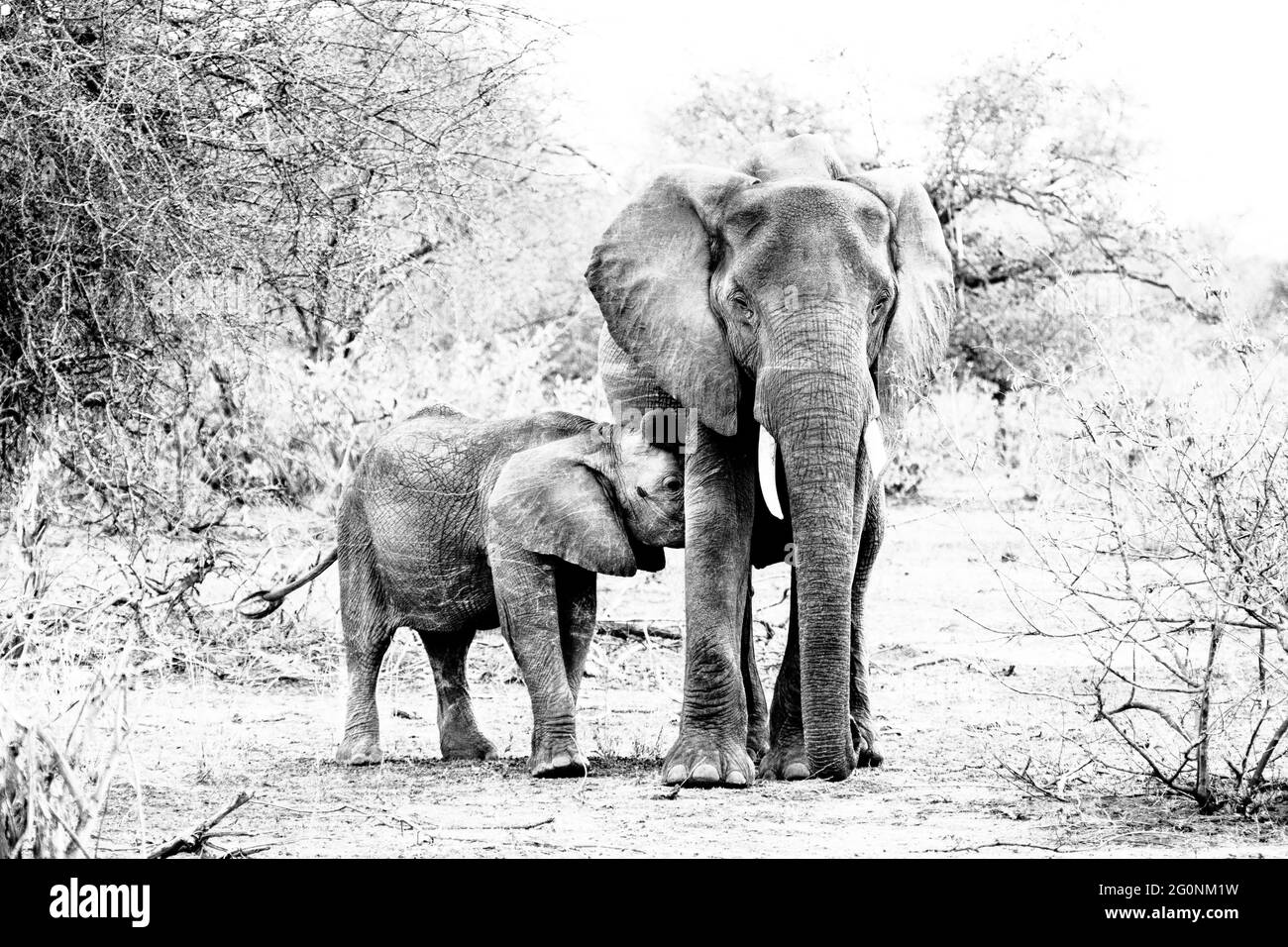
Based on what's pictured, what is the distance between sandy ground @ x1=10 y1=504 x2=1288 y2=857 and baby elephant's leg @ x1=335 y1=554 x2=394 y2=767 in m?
0.30

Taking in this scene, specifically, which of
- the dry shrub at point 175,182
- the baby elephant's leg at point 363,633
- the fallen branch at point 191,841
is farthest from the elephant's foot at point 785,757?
the dry shrub at point 175,182

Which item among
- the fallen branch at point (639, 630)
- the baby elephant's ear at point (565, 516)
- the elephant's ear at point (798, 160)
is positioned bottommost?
the fallen branch at point (639, 630)

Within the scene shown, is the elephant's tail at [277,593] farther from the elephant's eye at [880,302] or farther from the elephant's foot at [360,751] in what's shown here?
the elephant's eye at [880,302]

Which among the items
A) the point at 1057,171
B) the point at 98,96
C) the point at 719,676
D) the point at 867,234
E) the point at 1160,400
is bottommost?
the point at 719,676

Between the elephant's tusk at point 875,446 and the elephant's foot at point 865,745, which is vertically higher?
the elephant's tusk at point 875,446

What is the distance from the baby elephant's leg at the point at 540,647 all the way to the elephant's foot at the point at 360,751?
858mm

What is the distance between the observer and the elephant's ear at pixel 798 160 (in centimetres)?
758

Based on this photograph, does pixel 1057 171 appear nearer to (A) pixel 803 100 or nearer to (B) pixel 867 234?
(A) pixel 803 100

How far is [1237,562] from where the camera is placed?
248 inches

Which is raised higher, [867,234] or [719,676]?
[867,234]

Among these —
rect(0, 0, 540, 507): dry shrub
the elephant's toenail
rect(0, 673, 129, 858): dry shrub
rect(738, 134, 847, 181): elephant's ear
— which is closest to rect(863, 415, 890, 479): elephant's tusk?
rect(738, 134, 847, 181): elephant's ear

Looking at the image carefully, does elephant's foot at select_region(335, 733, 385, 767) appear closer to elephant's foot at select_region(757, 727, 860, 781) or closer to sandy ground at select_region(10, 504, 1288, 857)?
sandy ground at select_region(10, 504, 1288, 857)
